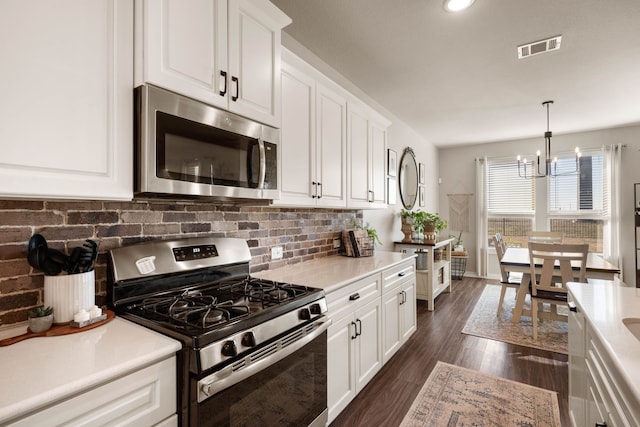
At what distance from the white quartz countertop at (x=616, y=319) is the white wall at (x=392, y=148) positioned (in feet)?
7.31

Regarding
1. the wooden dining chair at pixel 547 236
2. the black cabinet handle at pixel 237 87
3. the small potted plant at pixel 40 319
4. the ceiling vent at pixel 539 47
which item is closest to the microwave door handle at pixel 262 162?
the black cabinet handle at pixel 237 87

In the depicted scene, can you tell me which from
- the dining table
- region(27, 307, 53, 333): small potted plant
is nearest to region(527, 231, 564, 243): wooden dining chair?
the dining table

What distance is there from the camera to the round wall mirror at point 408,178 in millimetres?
4663

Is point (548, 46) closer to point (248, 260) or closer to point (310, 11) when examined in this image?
point (310, 11)

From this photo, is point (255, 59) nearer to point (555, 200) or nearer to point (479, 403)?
point (479, 403)

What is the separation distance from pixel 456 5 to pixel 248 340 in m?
2.32

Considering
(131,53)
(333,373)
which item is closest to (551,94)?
(333,373)

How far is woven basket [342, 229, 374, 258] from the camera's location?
2888 mm

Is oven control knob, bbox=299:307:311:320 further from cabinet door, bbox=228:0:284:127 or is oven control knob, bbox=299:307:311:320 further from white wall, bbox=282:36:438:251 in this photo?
white wall, bbox=282:36:438:251

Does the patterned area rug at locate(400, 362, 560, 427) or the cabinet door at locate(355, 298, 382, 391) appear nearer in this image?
the patterned area rug at locate(400, 362, 560, 427)

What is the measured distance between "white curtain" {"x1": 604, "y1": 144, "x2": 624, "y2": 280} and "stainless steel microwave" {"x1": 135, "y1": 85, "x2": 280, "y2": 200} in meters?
5.78

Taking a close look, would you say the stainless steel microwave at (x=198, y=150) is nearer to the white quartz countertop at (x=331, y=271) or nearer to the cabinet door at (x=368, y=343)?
the white quartz countertop at (x=331, y=271)

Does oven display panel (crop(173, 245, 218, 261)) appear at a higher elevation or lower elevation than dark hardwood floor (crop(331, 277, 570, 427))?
higher

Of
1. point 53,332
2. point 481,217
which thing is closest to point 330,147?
point 53,332
